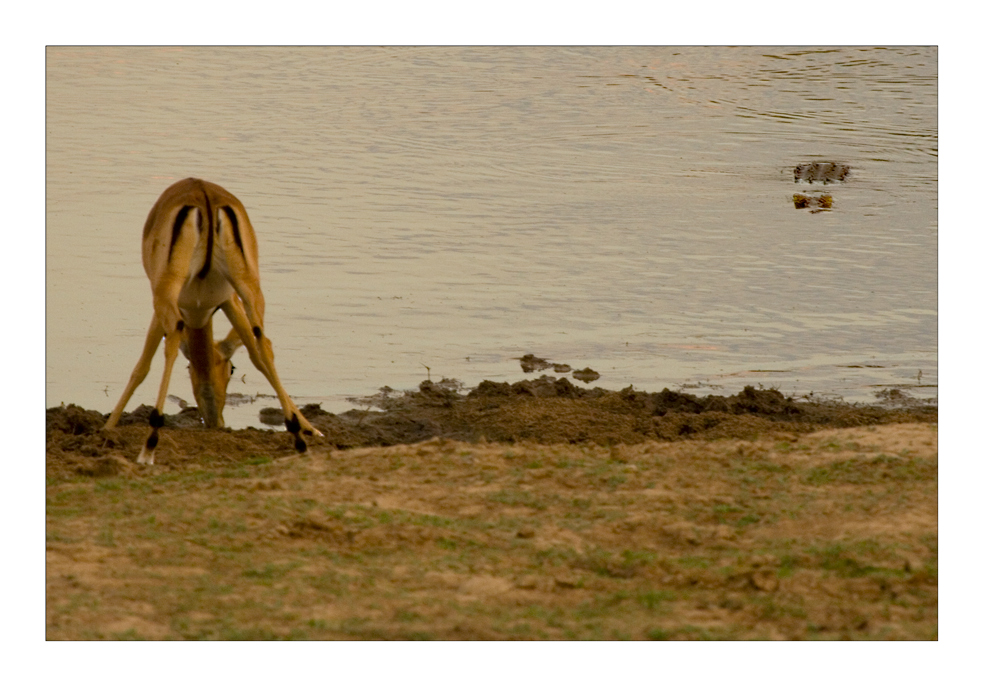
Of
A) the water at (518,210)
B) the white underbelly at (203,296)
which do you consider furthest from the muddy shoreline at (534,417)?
the white underbelly at (203,296)

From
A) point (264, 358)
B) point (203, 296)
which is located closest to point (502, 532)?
point (264, 358)

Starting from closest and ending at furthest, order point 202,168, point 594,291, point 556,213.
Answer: point 594,291 → point 556,213 → point 202,168

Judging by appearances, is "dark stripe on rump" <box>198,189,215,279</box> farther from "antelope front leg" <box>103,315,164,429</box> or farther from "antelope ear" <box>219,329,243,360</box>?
"antelope ear" <box>219,329,243,360</box>

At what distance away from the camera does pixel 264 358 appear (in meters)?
8.38

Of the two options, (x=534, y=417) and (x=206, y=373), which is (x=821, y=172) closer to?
(x=534, y=417)

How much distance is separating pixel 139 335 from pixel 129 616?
6.46m

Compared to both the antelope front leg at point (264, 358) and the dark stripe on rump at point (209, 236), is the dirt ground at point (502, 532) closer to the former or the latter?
the antelope front leg at point (264, 358)

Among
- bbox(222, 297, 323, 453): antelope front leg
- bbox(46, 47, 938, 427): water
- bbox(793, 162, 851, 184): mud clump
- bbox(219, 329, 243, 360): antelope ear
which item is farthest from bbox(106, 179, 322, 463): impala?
bbox(793, 162, 851, 184): mud clump

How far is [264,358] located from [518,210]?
26.7 feet

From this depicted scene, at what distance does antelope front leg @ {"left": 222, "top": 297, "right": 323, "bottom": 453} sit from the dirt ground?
6.8 inches

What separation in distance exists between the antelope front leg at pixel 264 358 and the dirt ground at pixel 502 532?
0.17 m

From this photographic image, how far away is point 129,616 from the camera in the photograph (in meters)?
5.08

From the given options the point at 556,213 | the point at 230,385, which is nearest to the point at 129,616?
the point at 230,385

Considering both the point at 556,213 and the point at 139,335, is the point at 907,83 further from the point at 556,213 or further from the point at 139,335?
the point at 139,335
